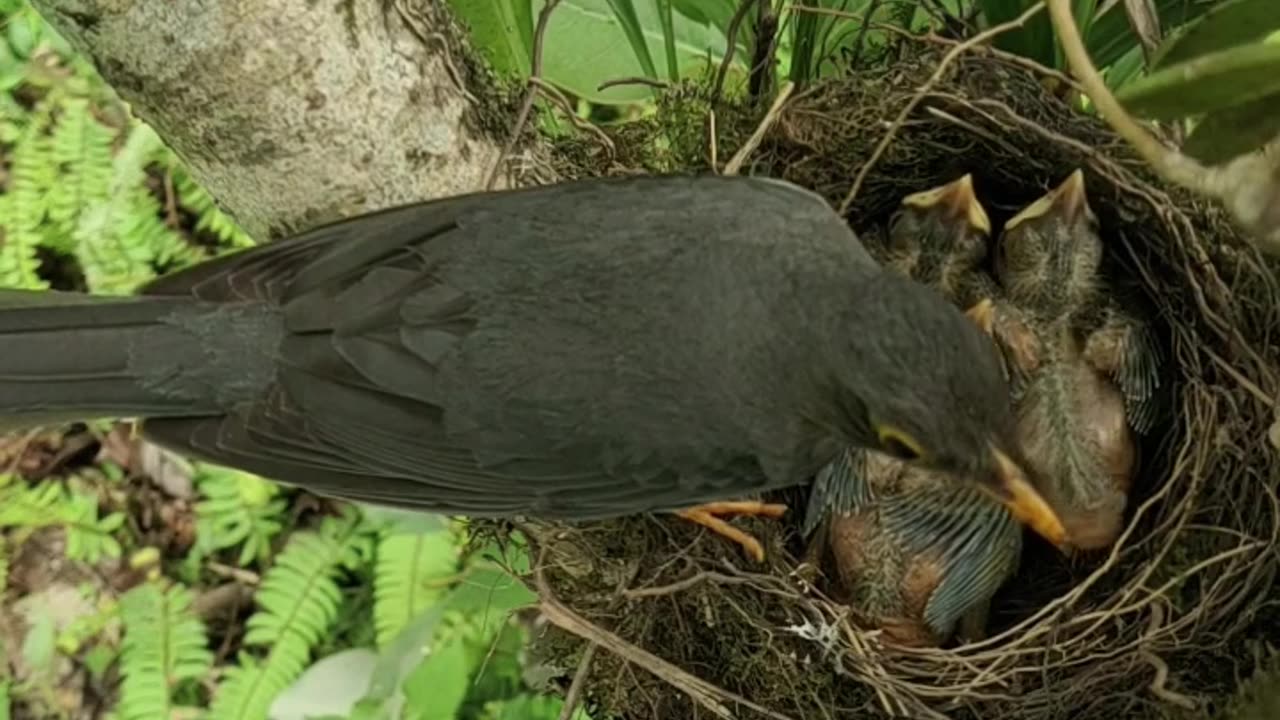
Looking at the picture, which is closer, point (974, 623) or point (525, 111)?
point (525, 111)

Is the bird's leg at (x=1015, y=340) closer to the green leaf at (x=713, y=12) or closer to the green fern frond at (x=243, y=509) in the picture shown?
the green leaf at (x=713, y=12)

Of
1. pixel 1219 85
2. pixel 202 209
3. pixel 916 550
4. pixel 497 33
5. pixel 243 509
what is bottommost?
pixel 243 509

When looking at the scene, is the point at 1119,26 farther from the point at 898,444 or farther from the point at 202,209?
the point at 202,209

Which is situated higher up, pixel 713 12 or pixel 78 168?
pixel 713 12

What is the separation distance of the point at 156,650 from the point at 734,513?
1.30m

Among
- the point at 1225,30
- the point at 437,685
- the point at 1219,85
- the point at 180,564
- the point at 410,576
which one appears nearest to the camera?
the point at 1219,85

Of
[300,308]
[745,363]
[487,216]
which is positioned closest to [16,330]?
[300,308]

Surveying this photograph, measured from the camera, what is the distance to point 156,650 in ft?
8.89

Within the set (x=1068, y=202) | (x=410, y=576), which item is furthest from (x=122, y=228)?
(x=1068, y=202)

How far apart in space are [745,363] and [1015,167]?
56 centimetres

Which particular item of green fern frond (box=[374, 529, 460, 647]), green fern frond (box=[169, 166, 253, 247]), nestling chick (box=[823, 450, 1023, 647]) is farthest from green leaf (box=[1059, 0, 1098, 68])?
green fern frond (box=[169, 166, 253, 247])

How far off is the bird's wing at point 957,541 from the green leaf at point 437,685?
895 mm

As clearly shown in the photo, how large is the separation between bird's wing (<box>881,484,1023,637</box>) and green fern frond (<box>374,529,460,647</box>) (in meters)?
0.94

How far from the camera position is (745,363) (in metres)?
1.72
